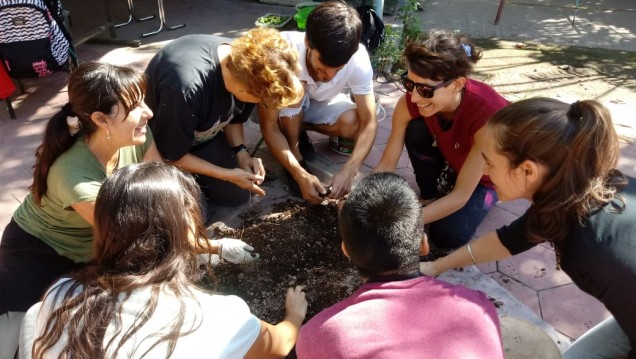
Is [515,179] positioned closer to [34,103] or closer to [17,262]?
[17,262]

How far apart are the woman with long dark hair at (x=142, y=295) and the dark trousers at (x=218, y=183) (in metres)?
1.32

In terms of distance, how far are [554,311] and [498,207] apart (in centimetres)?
80

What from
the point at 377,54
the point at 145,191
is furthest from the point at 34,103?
the point at 145,191

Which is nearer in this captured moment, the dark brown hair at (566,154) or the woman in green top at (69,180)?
the dark brown hair at (566,154)

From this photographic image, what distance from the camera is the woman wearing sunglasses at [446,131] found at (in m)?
2.15

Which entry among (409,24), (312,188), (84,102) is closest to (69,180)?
(84,102)

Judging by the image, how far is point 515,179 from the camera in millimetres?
1519

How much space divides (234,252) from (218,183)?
0.60m

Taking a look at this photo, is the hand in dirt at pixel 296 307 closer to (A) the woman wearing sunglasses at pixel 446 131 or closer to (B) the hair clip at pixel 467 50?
(A) the woman wearing sunglasses at pixel 446 131

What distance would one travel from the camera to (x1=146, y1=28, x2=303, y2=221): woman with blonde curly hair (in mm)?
2129

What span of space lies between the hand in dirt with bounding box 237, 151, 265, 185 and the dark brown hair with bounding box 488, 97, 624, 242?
4.77ft

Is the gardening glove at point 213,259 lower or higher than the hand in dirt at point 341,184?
lower

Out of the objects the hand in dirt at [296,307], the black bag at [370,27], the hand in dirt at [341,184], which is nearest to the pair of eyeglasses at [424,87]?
Result: the hand in dirt at [341,184]

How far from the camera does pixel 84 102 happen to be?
5.87 ft
